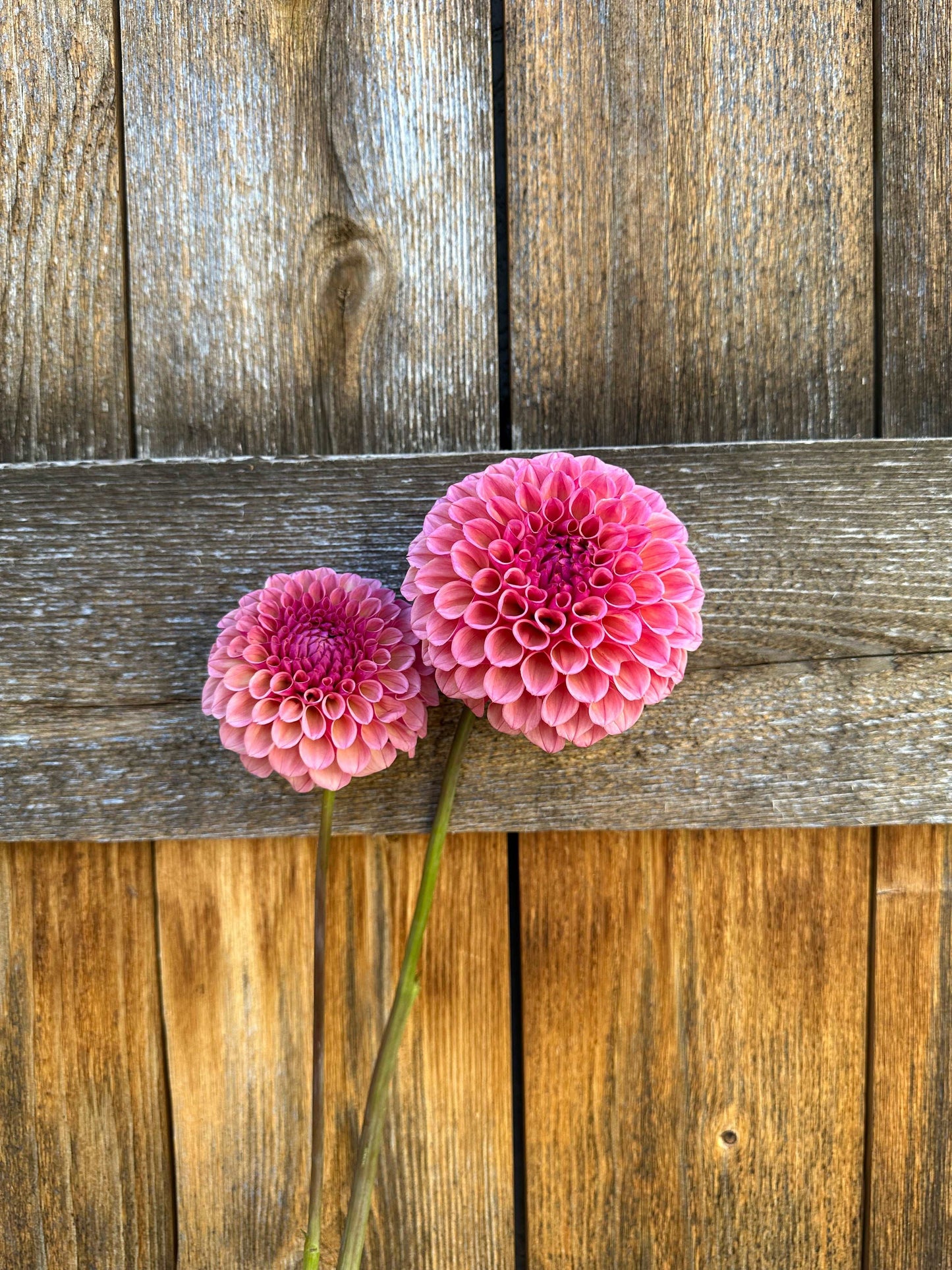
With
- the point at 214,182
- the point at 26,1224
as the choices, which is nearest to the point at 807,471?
the point at 214,182

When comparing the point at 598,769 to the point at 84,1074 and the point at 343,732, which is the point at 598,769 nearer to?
the point at 343,732

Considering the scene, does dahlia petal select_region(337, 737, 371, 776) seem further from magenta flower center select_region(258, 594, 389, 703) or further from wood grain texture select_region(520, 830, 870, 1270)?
wood grain texture select_region(520, 830, 870, 1270)

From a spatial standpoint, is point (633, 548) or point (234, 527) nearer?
point (633, 548)

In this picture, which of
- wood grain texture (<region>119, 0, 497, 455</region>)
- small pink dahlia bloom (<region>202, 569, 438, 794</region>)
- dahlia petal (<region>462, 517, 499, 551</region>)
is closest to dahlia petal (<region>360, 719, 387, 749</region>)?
small pink dahlia bloom (<region>202, 569, 438, 794</region>)

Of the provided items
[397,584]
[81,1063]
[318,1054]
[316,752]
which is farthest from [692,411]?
[81,1063]

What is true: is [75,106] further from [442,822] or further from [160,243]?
[442,822]

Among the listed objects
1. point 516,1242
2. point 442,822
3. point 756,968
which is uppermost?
point 442,822
